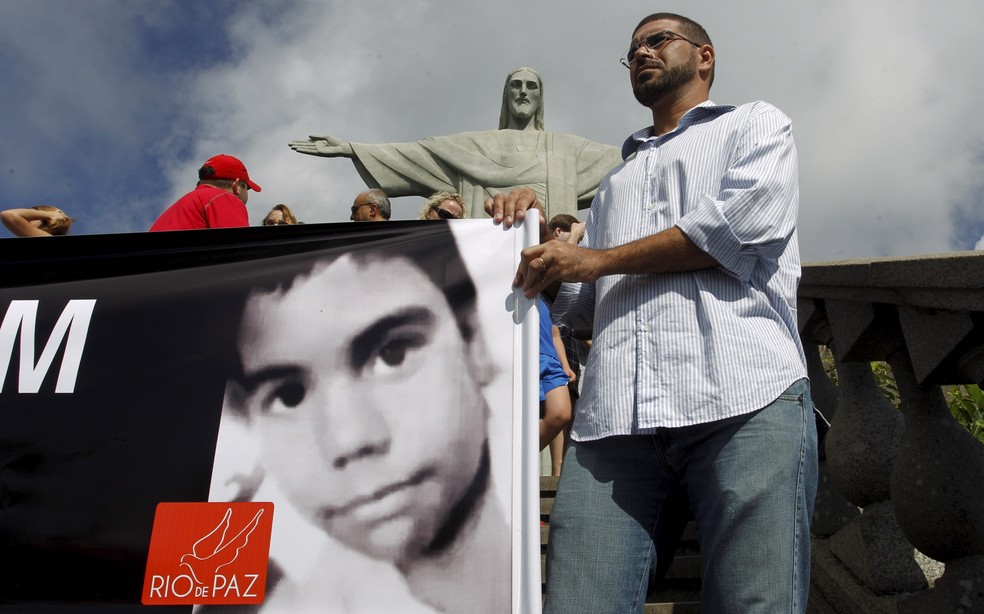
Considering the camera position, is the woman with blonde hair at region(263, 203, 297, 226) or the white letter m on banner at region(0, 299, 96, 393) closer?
the white letter m on banner at region(0, 299, 96, 393)

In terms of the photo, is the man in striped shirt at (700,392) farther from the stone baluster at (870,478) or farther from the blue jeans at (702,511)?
the stone baluster at (870,478)

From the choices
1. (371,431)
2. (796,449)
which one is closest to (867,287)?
(796,449)

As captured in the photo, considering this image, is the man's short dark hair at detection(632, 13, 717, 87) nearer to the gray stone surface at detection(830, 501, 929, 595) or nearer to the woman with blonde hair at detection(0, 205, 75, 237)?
the gray stone surface at detection(830, 501, 929, 595)

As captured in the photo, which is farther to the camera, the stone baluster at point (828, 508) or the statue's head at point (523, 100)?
the statue's head at point (523, 100)

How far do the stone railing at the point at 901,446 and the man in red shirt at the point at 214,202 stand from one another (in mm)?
2630

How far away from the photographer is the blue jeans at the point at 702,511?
1695mm

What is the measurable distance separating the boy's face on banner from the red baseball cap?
1955 millimetres

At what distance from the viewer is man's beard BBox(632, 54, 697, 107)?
2234 mm

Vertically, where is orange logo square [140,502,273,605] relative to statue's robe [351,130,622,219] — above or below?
below

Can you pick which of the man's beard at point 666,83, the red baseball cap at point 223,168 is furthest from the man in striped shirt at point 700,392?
the red baseball cap at point 223,168

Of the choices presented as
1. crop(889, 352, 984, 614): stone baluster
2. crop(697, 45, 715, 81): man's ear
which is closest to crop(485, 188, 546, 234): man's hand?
crop(697, 45, 715, 81): man's ear

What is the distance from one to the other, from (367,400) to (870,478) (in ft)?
6.27

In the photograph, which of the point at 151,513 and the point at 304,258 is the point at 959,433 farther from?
the point at 151,513

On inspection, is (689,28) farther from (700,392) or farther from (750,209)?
(700,392)
